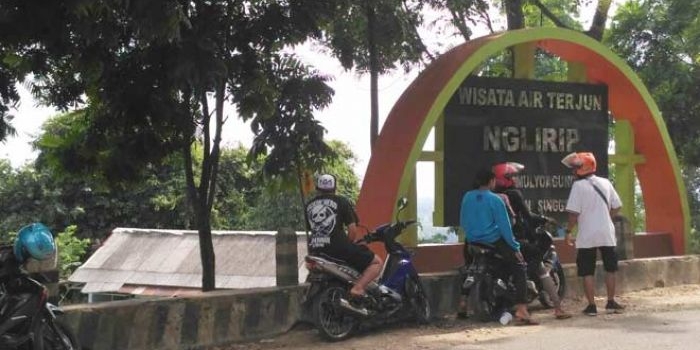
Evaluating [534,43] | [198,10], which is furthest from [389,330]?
[534,43]

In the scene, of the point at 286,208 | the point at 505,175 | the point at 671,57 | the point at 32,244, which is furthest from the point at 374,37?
the point at 286,208

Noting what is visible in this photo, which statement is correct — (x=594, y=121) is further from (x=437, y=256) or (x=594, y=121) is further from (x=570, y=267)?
(x=437, y=256)

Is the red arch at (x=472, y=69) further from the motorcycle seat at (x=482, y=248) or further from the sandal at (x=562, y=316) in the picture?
the sandal at (x=562, y=316)

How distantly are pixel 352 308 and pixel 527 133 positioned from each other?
457 centimetres

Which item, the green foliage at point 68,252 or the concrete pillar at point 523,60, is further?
the green foliage at point 68,252

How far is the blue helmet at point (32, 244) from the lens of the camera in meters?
5.44

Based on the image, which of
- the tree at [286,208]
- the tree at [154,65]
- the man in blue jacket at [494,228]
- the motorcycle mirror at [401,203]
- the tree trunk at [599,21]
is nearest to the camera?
the tree at [154,65]

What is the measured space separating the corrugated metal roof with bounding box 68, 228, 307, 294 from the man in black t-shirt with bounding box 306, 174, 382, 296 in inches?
452

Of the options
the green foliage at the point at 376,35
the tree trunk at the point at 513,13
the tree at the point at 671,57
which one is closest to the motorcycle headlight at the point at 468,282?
the green foliage at the point at 376,35

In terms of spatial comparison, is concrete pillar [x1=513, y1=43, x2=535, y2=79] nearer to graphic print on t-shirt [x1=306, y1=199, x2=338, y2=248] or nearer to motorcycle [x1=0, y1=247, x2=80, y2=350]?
graphic print on t-shirt [x1=306, y1=199, x2=338, y2=248]

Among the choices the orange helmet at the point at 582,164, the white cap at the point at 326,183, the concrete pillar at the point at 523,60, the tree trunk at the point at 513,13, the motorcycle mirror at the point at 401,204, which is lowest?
the motorcycle mirror at the point at 401,204

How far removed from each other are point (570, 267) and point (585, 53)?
3.16 meters

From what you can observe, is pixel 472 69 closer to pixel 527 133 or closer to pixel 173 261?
pixel 527 133

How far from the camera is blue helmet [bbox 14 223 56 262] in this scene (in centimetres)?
544
